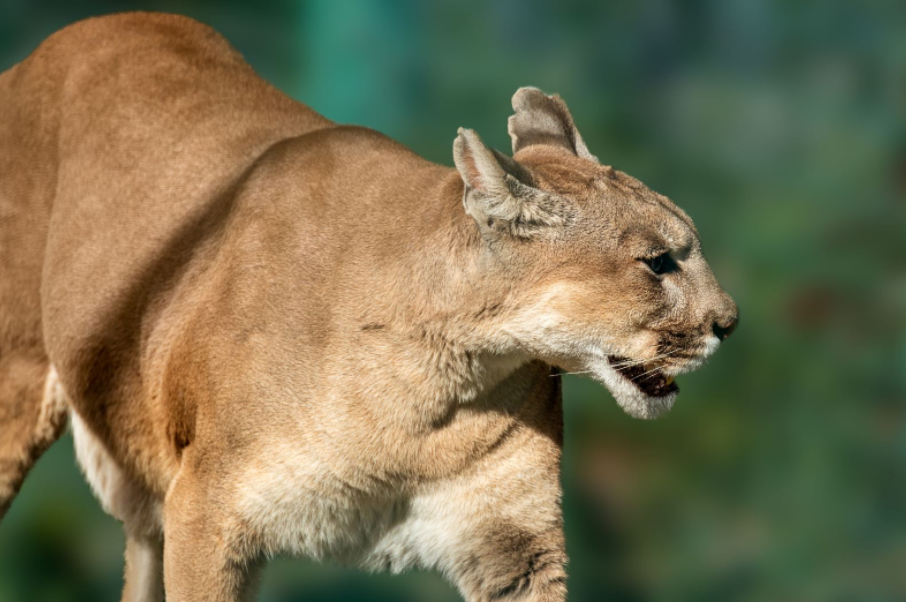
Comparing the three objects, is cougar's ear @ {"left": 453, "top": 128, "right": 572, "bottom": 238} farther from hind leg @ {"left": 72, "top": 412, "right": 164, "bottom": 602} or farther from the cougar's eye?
hind leg @ {"left": 72, "top": 412, "right": 164, "bottom": 602}

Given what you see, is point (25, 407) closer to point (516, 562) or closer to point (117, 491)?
point (117, 491)

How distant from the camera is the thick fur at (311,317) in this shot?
9.91ft

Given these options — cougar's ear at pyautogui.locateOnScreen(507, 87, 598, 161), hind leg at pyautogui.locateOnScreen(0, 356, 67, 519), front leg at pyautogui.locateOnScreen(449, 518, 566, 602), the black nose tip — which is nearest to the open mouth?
the black nose tip

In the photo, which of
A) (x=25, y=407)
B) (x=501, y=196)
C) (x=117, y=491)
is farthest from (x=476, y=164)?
(x=25, y=407)

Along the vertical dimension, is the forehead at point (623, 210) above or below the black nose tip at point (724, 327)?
above

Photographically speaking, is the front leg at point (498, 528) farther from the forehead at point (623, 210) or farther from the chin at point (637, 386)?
the forehead at point (623, 210)

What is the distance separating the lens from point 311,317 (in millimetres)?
3252

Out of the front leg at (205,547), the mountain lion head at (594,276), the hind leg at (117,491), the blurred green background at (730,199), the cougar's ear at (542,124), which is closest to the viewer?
the mountain lion head at (594,276)

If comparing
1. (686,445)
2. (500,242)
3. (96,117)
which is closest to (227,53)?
(96,117)

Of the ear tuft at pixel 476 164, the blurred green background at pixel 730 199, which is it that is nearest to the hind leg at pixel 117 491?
the ear tuft at pixel 476 164

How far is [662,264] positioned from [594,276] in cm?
19

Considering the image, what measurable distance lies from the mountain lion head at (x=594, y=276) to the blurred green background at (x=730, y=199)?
95.9 inches

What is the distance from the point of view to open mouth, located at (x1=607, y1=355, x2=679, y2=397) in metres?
3.06

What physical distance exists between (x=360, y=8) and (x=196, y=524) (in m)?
2.96
